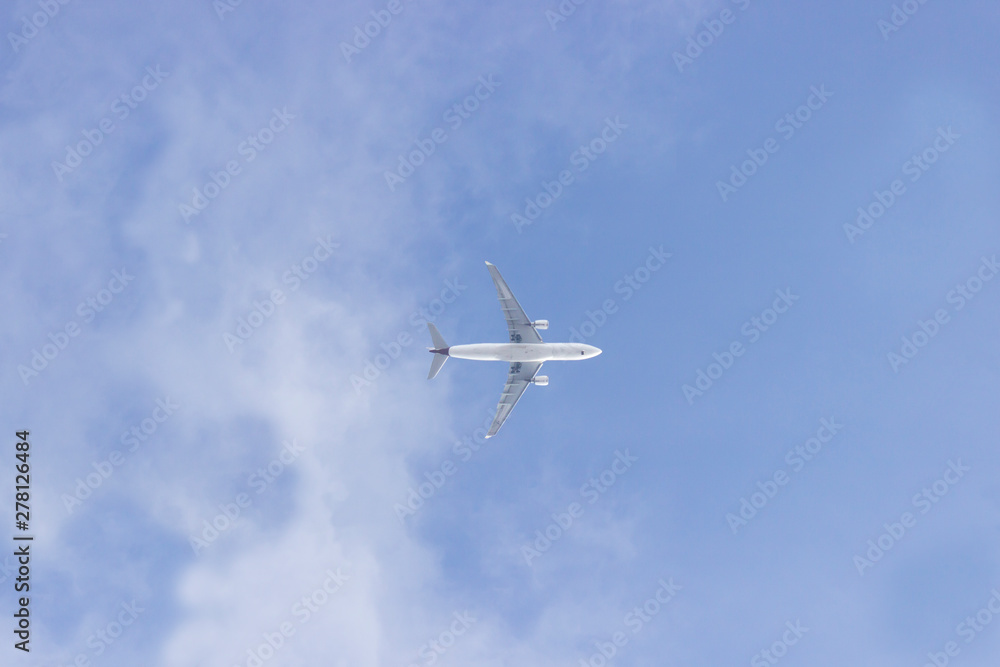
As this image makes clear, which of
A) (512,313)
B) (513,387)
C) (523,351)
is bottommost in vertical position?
(513,387)

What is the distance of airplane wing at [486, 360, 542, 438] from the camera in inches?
3782

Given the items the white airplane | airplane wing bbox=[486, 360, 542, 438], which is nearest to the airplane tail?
the white airplane

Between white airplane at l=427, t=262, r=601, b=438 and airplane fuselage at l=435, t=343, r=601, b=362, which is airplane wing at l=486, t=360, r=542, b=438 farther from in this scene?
airplane fuselage at l=435, t=343, r=601, b=362

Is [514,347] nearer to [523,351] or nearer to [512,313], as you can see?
[523,351]

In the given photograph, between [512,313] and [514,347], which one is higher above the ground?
[512,313]

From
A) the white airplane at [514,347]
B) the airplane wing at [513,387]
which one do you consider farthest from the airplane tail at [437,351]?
the airplane wing at [513,387]

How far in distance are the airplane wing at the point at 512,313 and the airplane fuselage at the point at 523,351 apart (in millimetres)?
1676

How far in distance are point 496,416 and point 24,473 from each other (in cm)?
5702

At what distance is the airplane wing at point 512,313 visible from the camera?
302 feet

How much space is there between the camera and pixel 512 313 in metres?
92.2

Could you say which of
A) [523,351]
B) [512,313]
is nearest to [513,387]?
[523,351]

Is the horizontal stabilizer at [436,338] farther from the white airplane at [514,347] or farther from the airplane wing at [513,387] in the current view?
the airplane wing at [513,387]

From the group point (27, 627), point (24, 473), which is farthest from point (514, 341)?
point (27, 627)

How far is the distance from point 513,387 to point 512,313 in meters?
11.3
